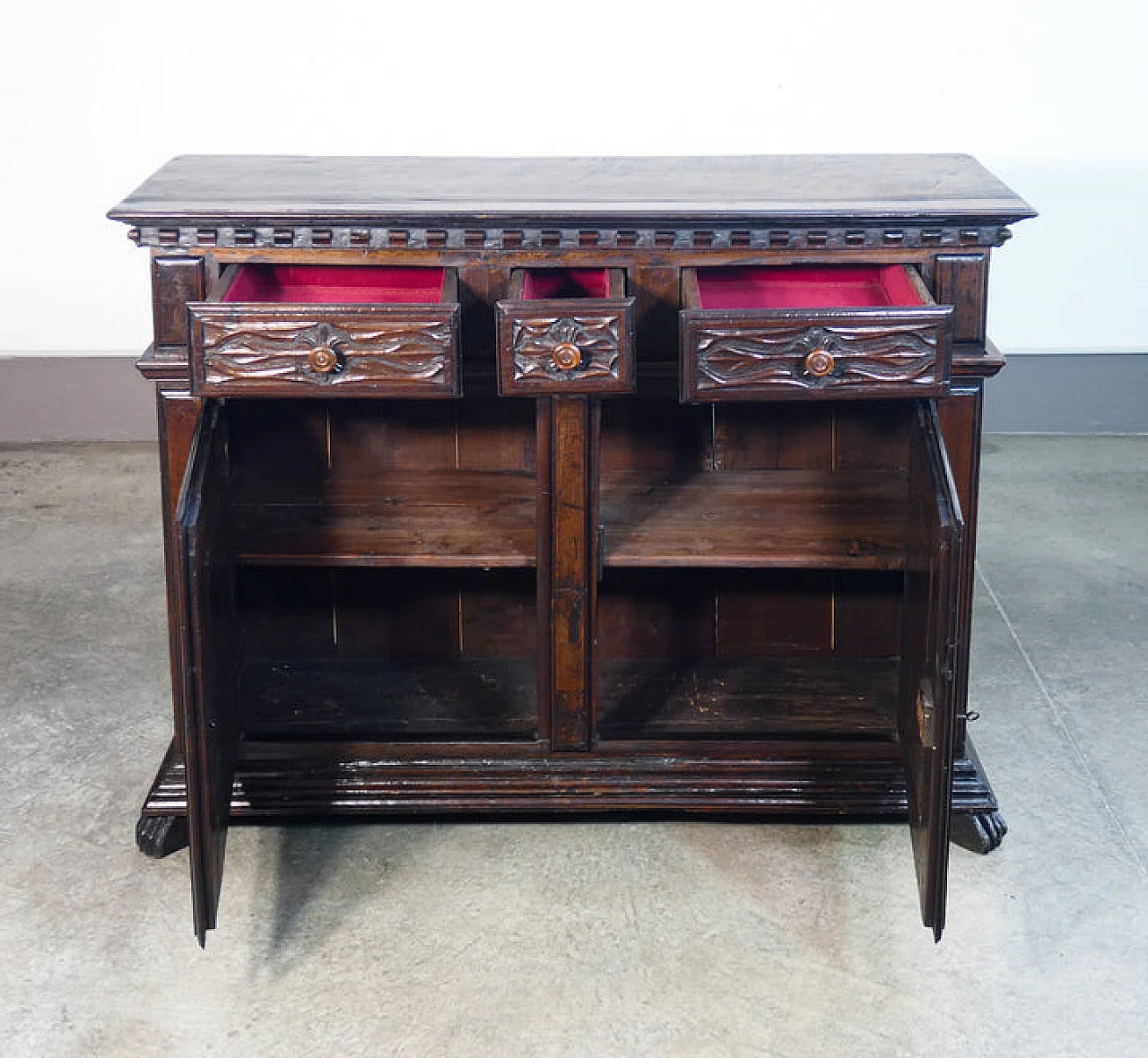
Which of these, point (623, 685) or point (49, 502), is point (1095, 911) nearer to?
point (623, 685)

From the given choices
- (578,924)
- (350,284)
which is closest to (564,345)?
(350,284)

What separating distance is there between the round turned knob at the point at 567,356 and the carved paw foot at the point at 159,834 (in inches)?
39.7

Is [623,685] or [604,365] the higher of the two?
[604,365]

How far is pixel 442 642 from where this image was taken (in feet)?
11.1

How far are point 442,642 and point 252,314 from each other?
953 mm

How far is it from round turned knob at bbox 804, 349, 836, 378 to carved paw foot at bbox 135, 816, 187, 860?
50.0 inches

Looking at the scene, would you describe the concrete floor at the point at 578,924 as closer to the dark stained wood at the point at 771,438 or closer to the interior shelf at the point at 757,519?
the interior shelf at the point at 757,519

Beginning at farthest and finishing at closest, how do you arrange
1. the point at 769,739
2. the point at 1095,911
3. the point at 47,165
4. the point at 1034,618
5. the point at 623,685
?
the point at 47,165
the point at 1034,618
the point at 623,685
the point at 769,739
the point at 1095,911

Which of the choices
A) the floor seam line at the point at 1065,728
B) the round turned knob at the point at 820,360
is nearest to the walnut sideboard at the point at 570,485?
the round turned knob at the point at 820,360

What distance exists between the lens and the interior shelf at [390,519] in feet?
9.66

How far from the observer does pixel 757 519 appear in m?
3.05

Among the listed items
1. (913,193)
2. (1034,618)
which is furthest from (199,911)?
(1034,618)

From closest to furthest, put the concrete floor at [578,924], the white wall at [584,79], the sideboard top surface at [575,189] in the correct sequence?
the concrete floor at [578,924] < the sideboard top surface at [575,189] < the white wall at [584,79]

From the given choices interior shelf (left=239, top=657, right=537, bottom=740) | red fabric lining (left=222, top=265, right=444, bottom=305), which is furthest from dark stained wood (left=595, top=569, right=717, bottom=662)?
red fabric lining (left=222, top=265, right=444, bottom=305)
